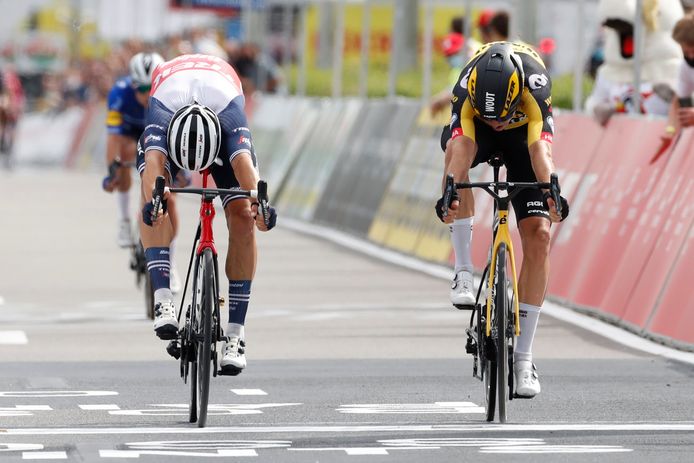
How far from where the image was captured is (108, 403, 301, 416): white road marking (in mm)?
9711

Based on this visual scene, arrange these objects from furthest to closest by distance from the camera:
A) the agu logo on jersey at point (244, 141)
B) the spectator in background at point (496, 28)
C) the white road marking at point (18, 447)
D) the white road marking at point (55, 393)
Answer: the spectator in background at point (496, 28), the white road marking at point (55, 393), the agu logo on jersey at point (244, 141), the white road marking at point (18, 447)

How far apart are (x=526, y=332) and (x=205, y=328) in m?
1.55

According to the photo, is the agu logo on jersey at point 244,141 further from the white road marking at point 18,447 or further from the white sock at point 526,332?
the white road marking at point 18,447

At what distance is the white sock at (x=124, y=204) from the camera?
1600 cm

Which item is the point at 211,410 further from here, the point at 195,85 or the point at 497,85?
the point at 497,85

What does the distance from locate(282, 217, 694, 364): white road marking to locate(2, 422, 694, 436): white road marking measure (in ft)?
8.05

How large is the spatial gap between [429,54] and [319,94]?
39.1 ft

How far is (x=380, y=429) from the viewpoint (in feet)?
30.2

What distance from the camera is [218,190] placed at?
Answer: 9375 millimetres

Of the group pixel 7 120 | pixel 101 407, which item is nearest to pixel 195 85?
pixel 101 407

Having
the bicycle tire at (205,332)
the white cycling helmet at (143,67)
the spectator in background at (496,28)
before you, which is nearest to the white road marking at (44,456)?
the bicycle tire at (205,332)

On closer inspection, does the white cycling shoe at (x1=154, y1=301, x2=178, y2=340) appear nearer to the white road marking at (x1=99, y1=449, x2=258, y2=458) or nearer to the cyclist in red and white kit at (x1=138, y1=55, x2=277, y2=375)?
the cyclist in red and white kit at (x1=138, y1=55, x2=277, y2=375)

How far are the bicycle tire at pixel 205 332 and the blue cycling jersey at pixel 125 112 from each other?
6.03m

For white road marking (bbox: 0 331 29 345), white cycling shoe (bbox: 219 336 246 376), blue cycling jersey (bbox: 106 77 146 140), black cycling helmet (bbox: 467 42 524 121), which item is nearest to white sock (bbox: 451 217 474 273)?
black cycling helmet (bbox: 467 42 524 121)
